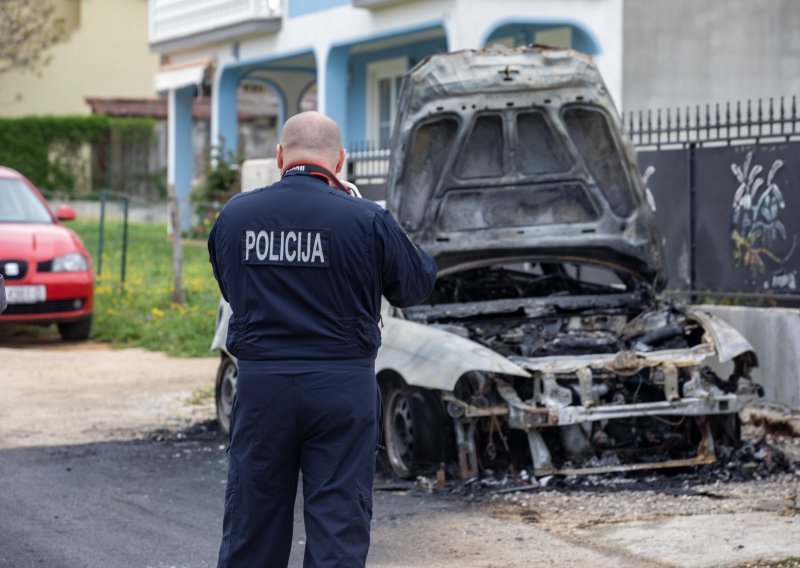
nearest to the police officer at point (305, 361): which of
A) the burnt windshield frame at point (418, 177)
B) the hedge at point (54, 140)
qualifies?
the burnt windshield frame at point (418, 177)

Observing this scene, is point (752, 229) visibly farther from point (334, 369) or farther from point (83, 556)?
point (334, 369)

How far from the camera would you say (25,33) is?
127ft

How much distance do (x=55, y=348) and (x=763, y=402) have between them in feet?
25.9

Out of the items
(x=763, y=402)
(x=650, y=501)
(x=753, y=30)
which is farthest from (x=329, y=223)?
(x=753, y=30)

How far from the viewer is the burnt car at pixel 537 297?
834cm

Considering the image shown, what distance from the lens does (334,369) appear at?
15.2 feet

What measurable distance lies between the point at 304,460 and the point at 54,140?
34672 millimetres

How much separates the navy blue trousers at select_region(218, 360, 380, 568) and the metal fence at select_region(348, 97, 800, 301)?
22.7ft

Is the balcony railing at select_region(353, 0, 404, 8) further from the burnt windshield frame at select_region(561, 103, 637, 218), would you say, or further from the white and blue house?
the burnt windshield frame at select_region(561, 103, 637, 218)

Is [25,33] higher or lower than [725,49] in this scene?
higher

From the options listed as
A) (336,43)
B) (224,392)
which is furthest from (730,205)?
(336,43)

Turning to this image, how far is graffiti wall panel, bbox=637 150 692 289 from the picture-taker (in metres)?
12.1

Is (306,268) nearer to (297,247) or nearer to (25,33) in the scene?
(297,247)

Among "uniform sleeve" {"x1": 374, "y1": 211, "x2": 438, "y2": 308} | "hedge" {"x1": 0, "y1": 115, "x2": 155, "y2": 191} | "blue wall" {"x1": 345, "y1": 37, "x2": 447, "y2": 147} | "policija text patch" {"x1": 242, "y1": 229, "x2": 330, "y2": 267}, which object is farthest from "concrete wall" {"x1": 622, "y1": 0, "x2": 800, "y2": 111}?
"hedge" {"x1": 0, "y1": 115, "x2": 155, "y2": 191}
